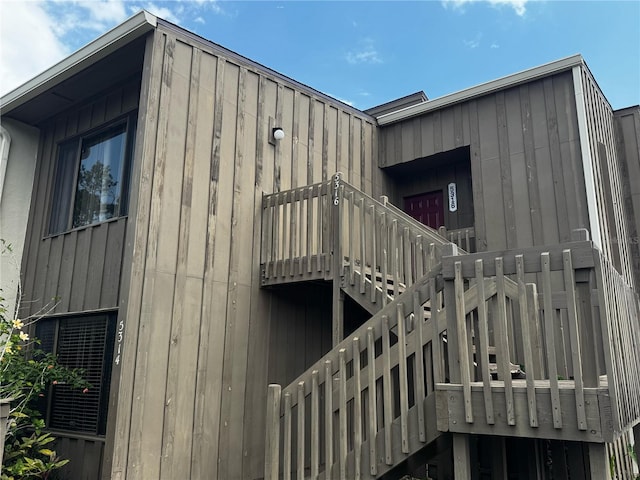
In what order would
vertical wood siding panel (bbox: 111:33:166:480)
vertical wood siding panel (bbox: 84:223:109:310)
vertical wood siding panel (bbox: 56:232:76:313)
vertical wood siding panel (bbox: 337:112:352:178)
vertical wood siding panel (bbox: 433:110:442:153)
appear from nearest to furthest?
vertical wood siding panel (bbox: 111:33:166:480) → vertical wood siding panel (bbox: 84:223:109:310) → vertical wood siding panel (bbox: 56:232:76:313) → vertical wood siding panel (bbox: 337:112:352:178) → vertical wood siding panel (bbox: 433:110:442:153)

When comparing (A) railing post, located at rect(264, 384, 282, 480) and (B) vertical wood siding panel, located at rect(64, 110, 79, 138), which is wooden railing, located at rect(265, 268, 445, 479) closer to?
(A) railing post, located at rect(264, 384, 282, 480)

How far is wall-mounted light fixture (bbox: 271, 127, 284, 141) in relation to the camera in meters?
6.57

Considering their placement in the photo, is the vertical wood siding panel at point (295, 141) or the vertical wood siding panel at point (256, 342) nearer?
the vertical wood siding panel at point (256, 342)

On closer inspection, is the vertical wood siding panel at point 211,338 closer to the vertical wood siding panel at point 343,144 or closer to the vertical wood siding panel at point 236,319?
the vertical wood siding panel at point 236,319

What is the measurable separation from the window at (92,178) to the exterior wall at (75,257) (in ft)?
0.45

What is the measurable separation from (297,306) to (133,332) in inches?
90.7

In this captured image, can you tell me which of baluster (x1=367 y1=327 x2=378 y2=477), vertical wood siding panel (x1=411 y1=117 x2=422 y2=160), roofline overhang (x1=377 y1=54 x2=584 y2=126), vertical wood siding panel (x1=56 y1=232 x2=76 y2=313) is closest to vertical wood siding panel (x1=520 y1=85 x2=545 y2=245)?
roofline overhang (x1=377 y1=54 x2=584 y2=126)

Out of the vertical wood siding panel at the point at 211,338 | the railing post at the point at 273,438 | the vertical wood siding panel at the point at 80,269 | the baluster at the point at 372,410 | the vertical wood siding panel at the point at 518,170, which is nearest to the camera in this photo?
the baluster at the point at 372,410

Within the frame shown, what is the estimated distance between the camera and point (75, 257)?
6.20m

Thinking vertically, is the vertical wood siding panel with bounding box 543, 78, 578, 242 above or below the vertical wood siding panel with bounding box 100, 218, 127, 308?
above

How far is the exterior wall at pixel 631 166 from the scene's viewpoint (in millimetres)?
7527

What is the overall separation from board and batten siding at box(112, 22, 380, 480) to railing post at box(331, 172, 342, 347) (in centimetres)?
110

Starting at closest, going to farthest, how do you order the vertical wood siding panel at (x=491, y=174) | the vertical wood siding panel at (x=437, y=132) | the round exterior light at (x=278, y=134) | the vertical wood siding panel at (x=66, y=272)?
1. the vertical wood siding panel at (x=66, y=272)
2. the round exterior light at (x=278, y=134)
3. the vertical wood siding panel at (x=491, y=174)
4. the vertical wood siding panel at (x=437, y=132)

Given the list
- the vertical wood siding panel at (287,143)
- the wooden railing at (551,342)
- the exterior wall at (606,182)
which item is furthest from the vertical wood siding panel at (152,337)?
the exterior wall at (606,182)
